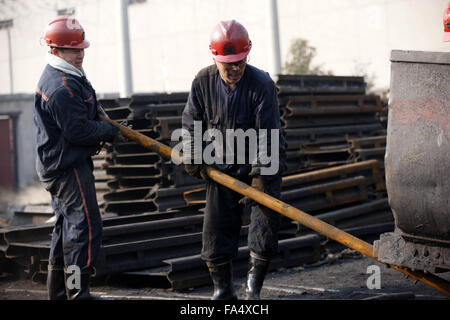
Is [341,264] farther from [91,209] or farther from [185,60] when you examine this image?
[185,60]

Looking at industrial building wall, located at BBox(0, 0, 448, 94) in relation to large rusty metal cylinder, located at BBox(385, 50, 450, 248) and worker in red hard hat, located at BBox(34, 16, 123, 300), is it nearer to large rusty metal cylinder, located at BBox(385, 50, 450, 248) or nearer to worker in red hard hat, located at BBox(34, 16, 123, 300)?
worker in red hard hat, located at BBox(34, 16, 123, 300)

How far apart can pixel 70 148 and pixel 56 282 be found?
1.05m

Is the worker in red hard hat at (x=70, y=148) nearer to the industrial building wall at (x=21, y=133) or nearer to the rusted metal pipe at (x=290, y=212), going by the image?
the rusted metal pipe at (x=290, y=212)

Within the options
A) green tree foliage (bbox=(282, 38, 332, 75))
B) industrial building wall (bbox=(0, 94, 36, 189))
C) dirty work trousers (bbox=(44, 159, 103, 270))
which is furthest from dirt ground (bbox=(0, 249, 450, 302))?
industrial building wall (bbox=(0, 94, 36, 189))

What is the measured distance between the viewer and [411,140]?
340 centimetres

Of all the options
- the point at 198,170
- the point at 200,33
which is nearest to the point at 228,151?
the point at 198,170

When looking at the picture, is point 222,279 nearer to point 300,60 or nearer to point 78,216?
point 78,216

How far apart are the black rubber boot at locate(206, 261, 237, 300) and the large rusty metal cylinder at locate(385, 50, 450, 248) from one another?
1.52 m

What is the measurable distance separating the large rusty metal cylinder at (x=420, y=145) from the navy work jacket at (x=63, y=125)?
7.09 feet

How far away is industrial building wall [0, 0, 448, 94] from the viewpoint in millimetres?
17859

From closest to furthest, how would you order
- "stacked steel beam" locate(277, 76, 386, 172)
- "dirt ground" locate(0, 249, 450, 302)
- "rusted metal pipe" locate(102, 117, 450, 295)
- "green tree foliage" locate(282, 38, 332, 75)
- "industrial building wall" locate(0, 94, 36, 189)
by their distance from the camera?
1. "rusted metal pipe" locate(102, 117, 450, 295)
2. "dirt ground" locate(0, 249, 450, 302)
3. "stacked steel beam" locate(277, 76, 386, 172)
4. "green tree foliage" locate(282, 38, 332, 75)
5. "industrial building wall" locate(0, 94, 36, 189)

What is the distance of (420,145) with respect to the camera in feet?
11.0

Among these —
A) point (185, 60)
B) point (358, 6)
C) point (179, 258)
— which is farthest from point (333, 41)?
point (179, 258)
